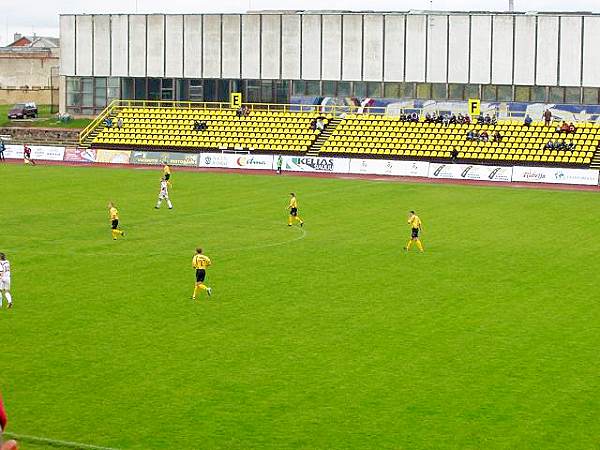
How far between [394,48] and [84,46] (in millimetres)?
27038

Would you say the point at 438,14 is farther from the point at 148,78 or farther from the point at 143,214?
the point at 143,214

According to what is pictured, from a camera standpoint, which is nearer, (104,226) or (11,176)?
(104,226)

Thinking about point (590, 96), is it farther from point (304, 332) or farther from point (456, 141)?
point (304, 332)

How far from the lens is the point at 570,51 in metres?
78.2

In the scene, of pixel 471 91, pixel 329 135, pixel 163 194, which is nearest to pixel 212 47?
pixel 329 135

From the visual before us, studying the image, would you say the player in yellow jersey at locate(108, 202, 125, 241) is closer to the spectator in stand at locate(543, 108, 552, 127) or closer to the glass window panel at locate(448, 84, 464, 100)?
the spectator in stand at locate(543, 108, 552, 127)

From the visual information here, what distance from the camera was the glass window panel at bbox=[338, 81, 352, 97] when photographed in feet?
278

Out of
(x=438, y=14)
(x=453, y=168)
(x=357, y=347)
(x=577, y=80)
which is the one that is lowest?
(x=357, y=347)

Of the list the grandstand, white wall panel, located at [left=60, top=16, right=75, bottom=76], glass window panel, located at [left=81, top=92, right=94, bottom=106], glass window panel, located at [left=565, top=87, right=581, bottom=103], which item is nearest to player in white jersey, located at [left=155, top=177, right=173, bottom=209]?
the grandstand

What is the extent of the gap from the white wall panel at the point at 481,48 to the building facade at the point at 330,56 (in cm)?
7

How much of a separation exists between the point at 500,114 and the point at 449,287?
5091 centimetres

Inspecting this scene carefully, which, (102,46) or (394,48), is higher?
(102,46)

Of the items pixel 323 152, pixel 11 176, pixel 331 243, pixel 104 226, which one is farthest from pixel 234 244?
pixel 323 152

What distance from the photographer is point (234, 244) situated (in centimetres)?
3931
